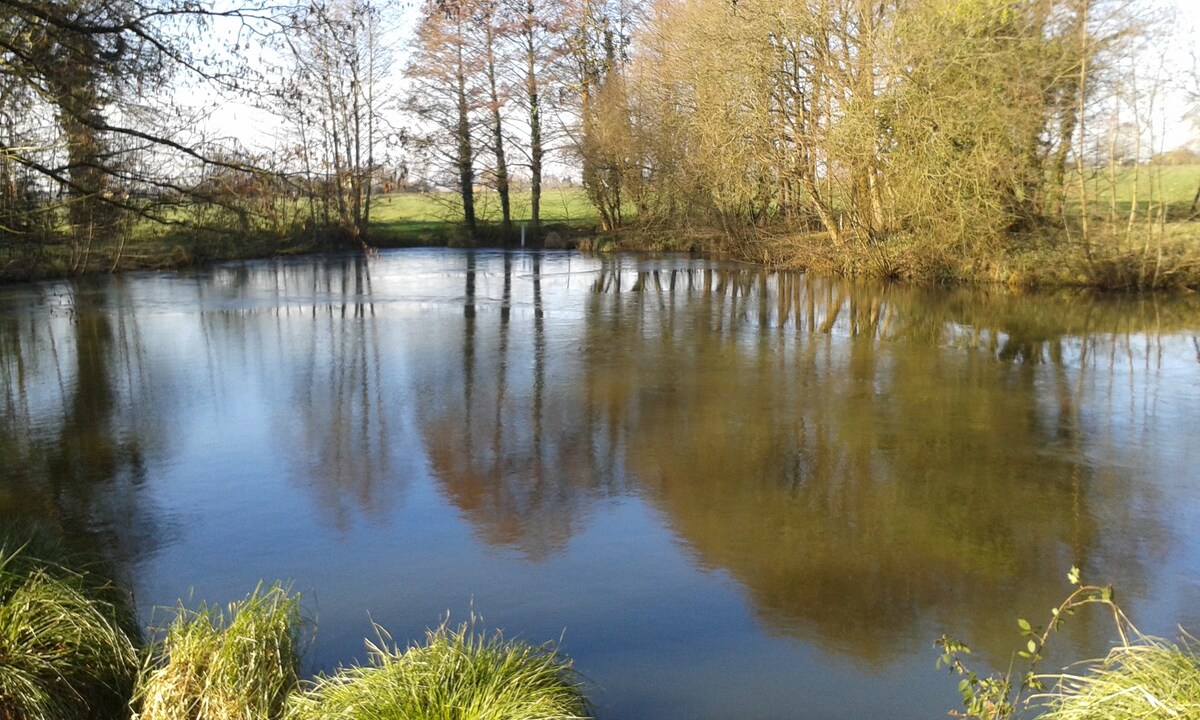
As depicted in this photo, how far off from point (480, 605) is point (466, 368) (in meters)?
6.54

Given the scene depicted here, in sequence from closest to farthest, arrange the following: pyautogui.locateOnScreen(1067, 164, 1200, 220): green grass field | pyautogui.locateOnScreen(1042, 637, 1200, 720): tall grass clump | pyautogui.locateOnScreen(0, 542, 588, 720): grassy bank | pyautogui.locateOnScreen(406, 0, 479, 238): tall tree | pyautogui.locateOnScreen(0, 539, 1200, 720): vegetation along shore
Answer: pyautogui.locateOnScreen(1042, 637, 1200, 720): tall grass clump, pyautogui.locateOnScreen(0, 539, 1200, 720): vegetation along shore, pyautogui.locateOnScreen(0, 542, 588, 720): grassy bank, pyautogui.locateOnScreen(1067, 164, 1200, 220): green grass field, pyautogui.locateOnScreen(406, 0, 479, 238): tall tree

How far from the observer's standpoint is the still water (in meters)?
5.08

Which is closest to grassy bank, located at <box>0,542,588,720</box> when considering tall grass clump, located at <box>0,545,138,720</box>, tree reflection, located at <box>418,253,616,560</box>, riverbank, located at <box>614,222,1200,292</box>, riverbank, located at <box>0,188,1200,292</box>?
tall grass clump, located at <box>0,545,138,720</box>

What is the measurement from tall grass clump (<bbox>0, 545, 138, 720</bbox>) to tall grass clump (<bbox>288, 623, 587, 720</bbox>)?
0.90 m

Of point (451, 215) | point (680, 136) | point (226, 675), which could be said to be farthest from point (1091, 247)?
point (451, 215)

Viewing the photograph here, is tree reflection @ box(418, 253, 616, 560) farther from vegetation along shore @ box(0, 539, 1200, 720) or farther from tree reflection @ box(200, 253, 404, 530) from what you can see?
vegetation along shore @ box(0, 539, 1200, 720)

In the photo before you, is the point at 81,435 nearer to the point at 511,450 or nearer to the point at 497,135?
the point at 511,450

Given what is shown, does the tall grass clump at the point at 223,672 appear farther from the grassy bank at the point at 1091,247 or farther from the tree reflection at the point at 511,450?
the grassy bank at the point at 1091,247

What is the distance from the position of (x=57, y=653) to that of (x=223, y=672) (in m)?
0.71

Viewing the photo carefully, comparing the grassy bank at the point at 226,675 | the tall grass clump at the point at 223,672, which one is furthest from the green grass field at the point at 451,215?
the tall grass clump at the point at 223,672

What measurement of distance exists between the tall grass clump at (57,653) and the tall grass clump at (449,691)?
0.90 m

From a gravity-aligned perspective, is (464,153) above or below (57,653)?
above

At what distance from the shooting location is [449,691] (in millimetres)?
3693

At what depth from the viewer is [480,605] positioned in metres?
5.32
